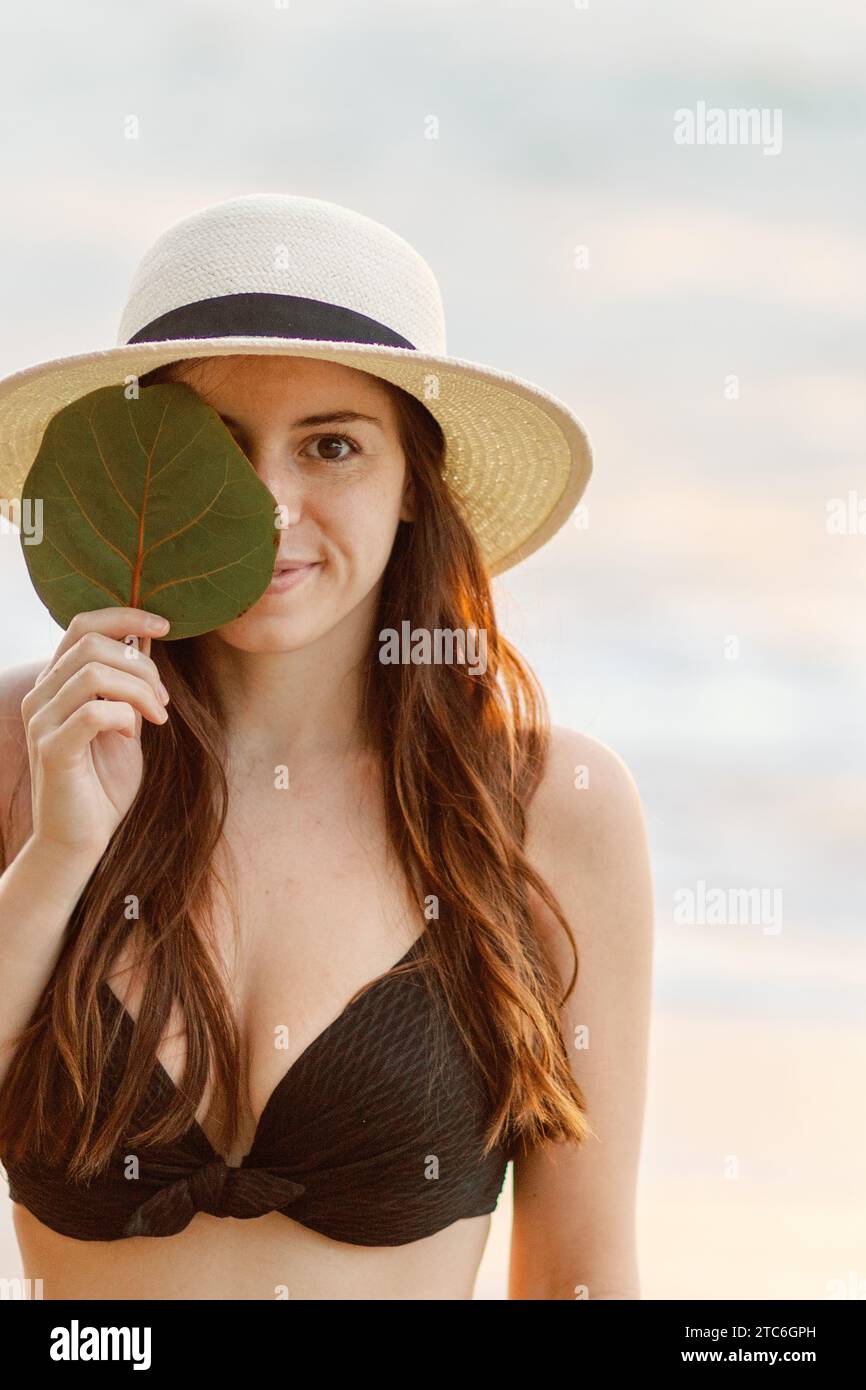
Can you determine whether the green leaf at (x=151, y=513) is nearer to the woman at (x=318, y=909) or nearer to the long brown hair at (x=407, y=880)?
the woman at (x=318, y=909)

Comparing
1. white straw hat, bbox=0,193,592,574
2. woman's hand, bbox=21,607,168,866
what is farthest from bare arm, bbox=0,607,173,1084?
white straw hat, bbox=0,193,592,574

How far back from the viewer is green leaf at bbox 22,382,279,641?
5.14 feet

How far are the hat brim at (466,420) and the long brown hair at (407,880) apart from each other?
0.06m

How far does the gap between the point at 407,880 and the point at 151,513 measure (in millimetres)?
619

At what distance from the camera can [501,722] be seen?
208cm

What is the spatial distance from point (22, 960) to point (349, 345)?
0.75 m

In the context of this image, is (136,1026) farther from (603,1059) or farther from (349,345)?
(349,345)

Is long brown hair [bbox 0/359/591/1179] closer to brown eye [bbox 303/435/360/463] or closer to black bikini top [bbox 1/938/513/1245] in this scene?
black bikini top [bbox 1/938/513/1245]

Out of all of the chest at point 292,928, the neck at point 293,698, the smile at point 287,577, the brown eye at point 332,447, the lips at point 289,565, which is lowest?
the chest at point 292,928

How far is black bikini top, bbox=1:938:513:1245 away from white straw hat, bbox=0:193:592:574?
69 cm

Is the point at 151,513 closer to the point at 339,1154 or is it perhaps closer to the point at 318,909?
the point at 318,909

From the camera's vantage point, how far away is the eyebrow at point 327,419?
1710mm

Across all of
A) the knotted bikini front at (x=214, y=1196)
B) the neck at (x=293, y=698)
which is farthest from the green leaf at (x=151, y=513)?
the knotted bikini front at (x=214, y=1196)
